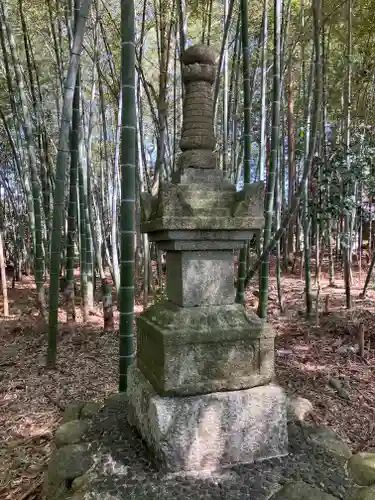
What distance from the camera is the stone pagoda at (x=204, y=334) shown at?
5.61 feet

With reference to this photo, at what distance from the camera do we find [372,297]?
551 cm

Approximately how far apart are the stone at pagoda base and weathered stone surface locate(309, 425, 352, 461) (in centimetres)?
24

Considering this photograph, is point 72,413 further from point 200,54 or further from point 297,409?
point 200,54

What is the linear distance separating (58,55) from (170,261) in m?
3.89

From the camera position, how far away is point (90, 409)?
92.0 inches

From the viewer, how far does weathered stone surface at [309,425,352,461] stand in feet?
6.18

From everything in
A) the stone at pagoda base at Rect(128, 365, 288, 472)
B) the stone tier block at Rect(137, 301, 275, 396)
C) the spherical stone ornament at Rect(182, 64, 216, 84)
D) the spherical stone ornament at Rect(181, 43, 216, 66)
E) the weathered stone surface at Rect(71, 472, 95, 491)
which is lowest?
the weathered stone surface at Rect(71, 472, 95, 491)

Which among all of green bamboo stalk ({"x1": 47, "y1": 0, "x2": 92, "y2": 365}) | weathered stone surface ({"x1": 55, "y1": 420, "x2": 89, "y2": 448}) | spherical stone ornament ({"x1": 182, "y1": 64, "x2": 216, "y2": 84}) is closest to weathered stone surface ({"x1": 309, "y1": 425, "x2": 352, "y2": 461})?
weathered stone surface ({"x1": 55, "y1": 420, "x2": 89, "y2": 448})

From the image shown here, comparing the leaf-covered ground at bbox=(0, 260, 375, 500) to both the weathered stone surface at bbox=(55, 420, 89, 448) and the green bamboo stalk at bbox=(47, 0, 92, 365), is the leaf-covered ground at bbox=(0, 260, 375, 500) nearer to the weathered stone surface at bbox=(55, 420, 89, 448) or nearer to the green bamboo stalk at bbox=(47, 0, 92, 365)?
the weathered stone surface at bbox=(55, 420, 89, 448)

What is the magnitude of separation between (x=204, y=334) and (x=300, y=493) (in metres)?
0.74

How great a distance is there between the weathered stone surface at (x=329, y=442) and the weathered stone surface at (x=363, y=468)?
7cm

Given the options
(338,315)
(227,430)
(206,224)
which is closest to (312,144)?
(206,224)

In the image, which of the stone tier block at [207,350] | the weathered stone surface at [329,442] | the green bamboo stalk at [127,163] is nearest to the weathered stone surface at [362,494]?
the weathered stone surface at [329,442]

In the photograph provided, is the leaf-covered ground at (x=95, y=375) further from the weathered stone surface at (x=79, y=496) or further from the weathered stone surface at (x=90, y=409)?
the weathered stone surface at (x=79, y=496)
